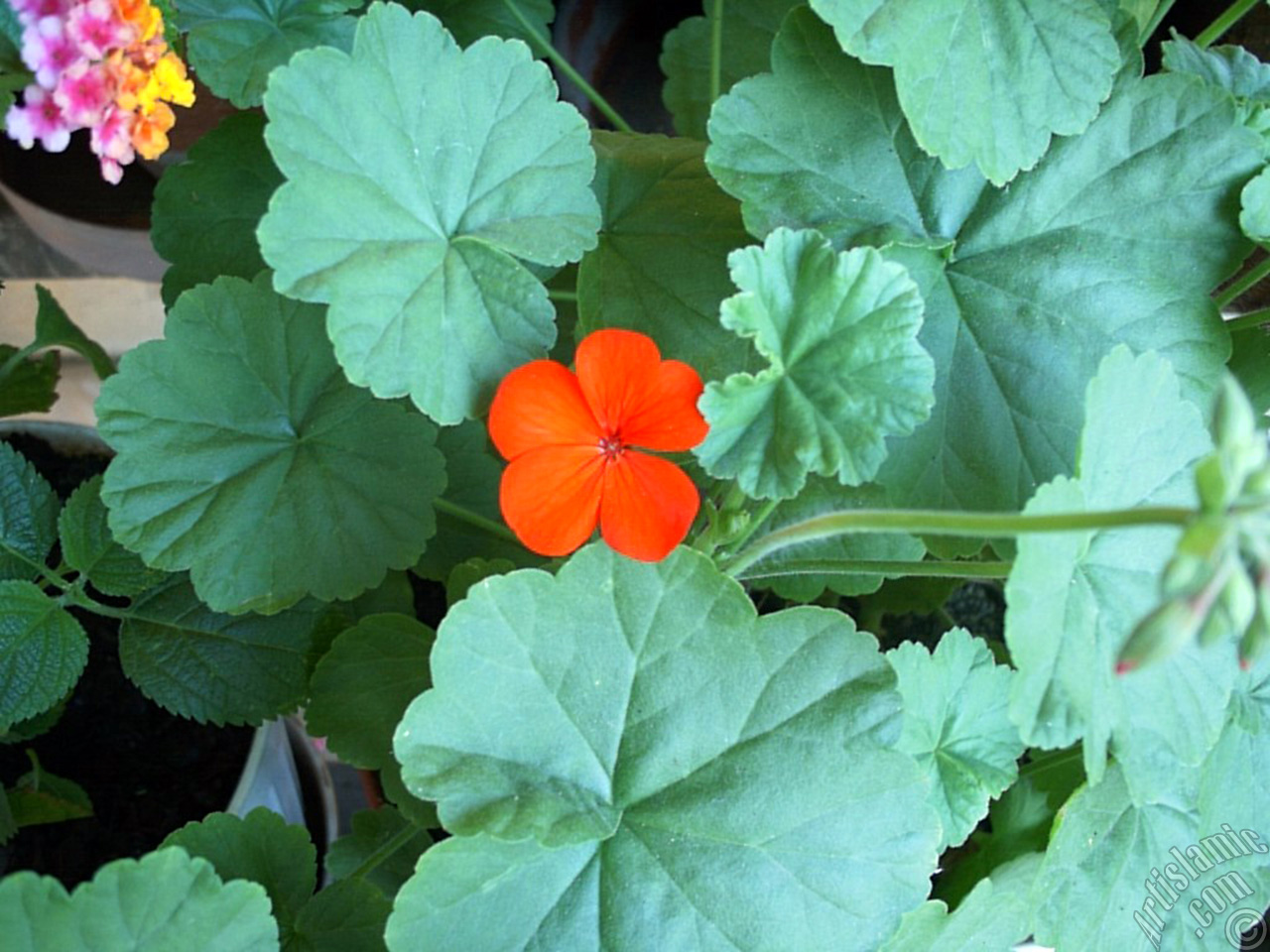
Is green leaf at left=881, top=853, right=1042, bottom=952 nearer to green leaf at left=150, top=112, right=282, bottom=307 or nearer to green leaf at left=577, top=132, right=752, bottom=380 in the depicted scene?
green leaf at left=577, top=132, right=752, bottom=380

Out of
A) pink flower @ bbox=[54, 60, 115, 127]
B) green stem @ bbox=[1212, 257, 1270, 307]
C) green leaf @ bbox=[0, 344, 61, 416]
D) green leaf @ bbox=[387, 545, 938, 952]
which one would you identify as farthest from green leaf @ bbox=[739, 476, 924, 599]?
green leaf @ bbox=[0, 344, 61, 416]

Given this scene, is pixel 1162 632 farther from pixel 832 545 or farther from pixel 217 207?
pixel 217 207

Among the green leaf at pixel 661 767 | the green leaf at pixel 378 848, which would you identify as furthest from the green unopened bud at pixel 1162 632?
the green leaf at pixel 378 848

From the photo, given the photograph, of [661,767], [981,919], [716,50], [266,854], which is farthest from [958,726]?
[716,50]

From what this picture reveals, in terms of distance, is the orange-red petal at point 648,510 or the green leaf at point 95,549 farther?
the green leaf at point 95,549

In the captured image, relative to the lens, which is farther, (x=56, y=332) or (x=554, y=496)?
(x=56, y=332)

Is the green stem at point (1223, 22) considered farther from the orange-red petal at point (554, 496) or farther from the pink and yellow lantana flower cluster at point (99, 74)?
the pink and yellow lantana flower cluster at point (99, 74)
